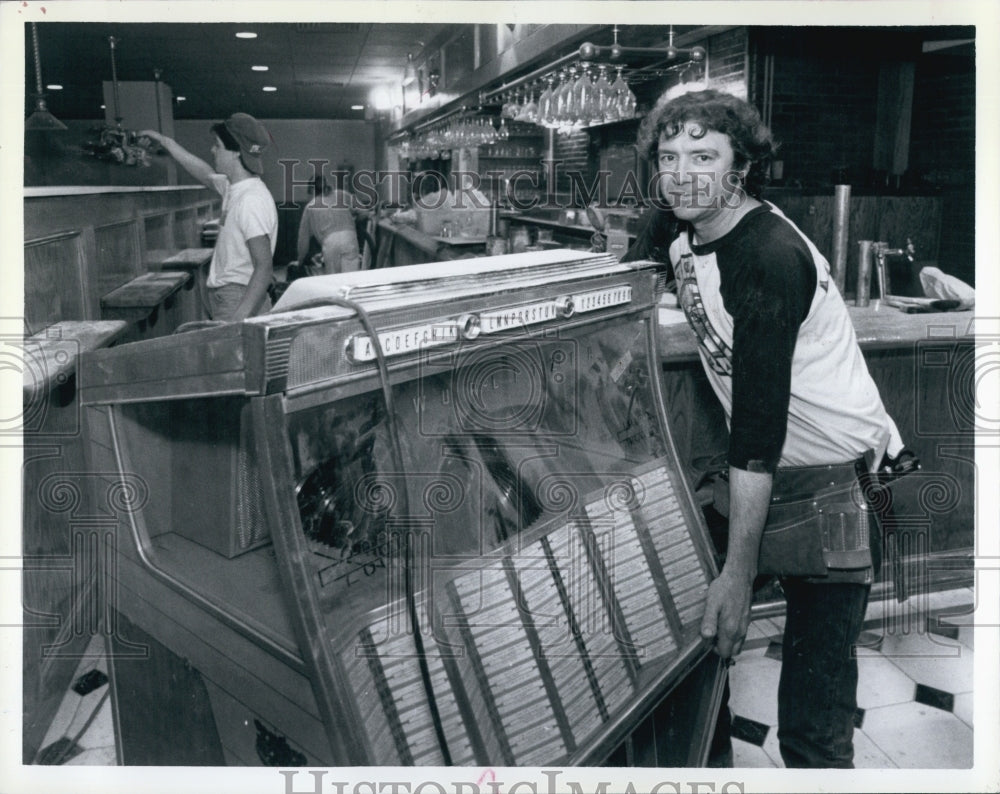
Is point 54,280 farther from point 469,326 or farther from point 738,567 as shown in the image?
point 738,567

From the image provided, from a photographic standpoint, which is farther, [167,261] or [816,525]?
[167,261]

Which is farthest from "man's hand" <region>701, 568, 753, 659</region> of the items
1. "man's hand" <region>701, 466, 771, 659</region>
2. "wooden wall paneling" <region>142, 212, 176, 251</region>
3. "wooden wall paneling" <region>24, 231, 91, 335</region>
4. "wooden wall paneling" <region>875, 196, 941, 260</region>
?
"wooden wall paneling" <region>142, 212, 176, 251</region>

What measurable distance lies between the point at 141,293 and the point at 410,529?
334 cm

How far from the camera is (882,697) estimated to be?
2389mm

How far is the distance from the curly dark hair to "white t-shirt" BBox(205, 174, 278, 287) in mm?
2057

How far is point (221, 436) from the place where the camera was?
1370 mm

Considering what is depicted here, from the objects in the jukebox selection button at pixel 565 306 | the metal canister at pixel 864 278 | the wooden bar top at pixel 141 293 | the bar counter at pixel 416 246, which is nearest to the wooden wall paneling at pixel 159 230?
the wooden bar top at pixel 141 293

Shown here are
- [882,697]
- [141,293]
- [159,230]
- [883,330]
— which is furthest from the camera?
[159,230]

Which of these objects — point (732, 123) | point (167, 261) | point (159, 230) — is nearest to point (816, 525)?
point (732, 123)

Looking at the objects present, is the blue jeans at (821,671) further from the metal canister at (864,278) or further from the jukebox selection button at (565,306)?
the metal canister at (864,278)

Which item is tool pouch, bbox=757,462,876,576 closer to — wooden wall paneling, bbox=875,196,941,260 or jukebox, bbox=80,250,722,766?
jukebox, bbox=80,250,722,766

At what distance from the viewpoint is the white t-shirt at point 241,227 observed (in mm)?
3285

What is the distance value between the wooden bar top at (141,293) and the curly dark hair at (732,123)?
3.05 m

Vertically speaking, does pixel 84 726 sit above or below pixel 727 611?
below
